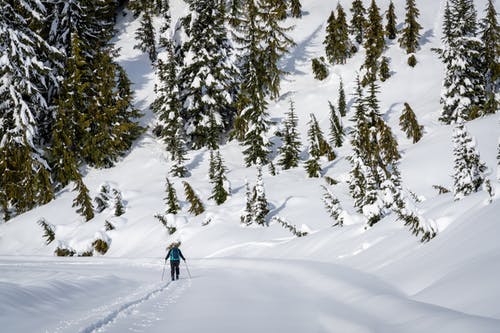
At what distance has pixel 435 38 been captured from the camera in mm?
45844

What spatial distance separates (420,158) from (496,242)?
18695mm

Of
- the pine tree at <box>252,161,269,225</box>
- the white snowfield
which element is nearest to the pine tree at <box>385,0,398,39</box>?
the white snowfield

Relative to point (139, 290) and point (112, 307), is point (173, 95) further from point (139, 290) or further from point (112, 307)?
point (112, 307)

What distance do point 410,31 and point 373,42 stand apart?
15.1ft

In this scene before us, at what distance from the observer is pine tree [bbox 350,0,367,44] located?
4666 cm

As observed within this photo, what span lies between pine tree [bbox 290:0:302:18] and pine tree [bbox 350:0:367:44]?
9.47 m

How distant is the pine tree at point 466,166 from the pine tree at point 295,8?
162ft

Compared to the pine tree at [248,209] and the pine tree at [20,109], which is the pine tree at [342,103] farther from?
the pine tree at [20,109]

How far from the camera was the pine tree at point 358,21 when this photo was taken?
4666cm

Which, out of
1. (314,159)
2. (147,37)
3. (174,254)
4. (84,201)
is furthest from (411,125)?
(147,37)

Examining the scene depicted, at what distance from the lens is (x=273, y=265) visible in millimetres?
12688

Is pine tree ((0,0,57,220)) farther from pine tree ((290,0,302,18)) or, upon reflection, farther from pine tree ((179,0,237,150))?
pine tree ((290,0,302,18))

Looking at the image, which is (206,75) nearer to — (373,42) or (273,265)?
(373,42)

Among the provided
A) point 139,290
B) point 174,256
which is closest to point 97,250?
point 174,256
